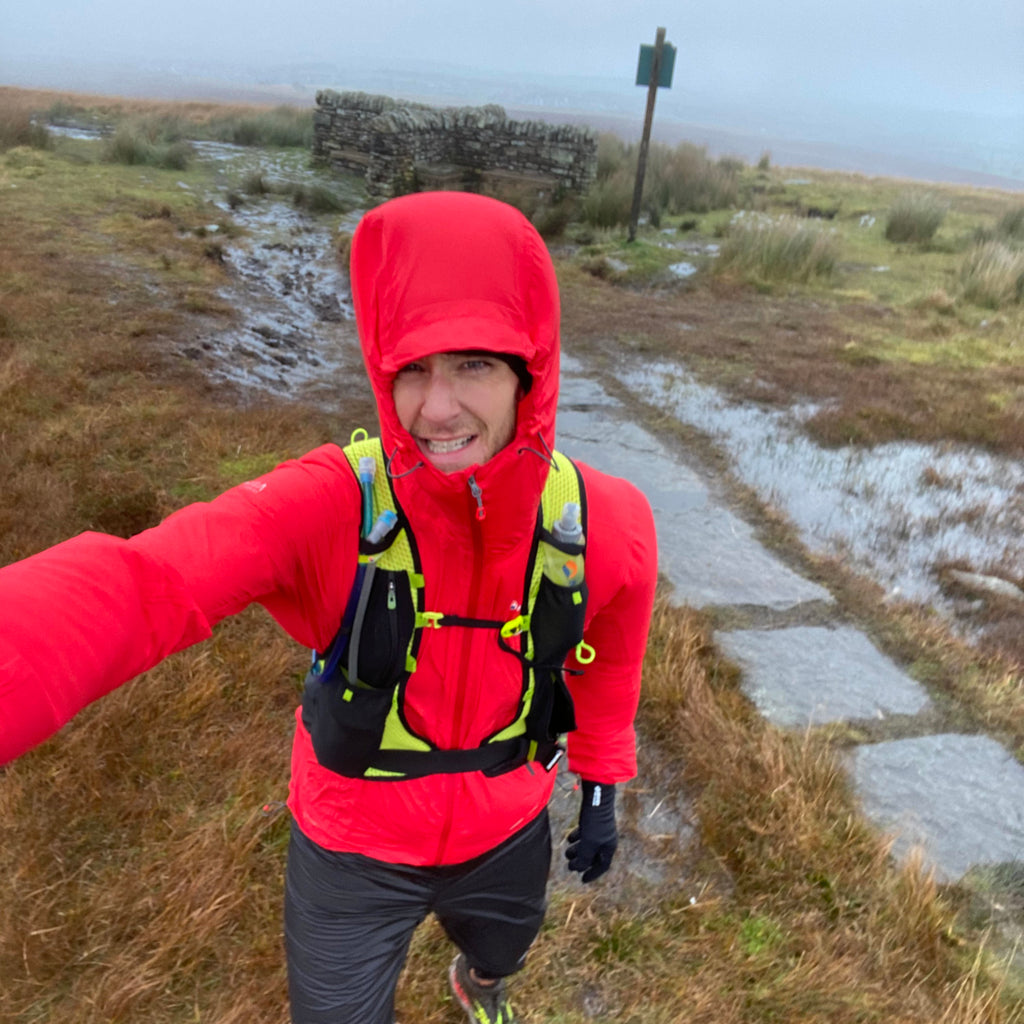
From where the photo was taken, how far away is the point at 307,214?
41.7ft

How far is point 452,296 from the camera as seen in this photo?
1146mm

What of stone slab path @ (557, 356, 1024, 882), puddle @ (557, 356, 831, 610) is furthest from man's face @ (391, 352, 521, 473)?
puddle @ (557, 356, 831, 610)

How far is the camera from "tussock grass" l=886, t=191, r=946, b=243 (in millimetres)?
13789

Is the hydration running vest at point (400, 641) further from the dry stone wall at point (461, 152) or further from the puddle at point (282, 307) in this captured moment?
the dry stone wall at point (461, 152)

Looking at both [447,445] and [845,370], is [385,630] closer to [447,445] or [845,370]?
[447,445]

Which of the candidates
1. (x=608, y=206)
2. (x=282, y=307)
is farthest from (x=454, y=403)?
(x=608, y=206)

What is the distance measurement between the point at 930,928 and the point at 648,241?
466 inches

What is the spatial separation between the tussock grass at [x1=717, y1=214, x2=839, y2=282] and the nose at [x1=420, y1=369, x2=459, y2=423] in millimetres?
10319

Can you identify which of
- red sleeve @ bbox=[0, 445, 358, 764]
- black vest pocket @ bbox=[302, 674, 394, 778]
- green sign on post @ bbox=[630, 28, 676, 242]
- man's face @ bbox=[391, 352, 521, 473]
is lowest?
black vest pocket @ bbox=[302, 674, 394, 778]

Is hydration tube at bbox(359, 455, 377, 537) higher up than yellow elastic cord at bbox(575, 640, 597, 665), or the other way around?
hydration tube at bbox(359, 455, 377, 537)

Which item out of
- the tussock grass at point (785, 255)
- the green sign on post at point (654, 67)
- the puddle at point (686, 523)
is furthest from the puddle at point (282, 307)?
the tussock grass at point (785, 255)

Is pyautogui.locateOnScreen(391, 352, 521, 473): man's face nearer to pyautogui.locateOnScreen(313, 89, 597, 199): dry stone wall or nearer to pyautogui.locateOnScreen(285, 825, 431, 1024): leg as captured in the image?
pyautogui.locateOnScreen(285, 825, 431, 1024): leg

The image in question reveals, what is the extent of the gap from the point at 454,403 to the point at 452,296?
16 cm

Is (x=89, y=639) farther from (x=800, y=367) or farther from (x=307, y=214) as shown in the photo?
(x=307, y=214)
